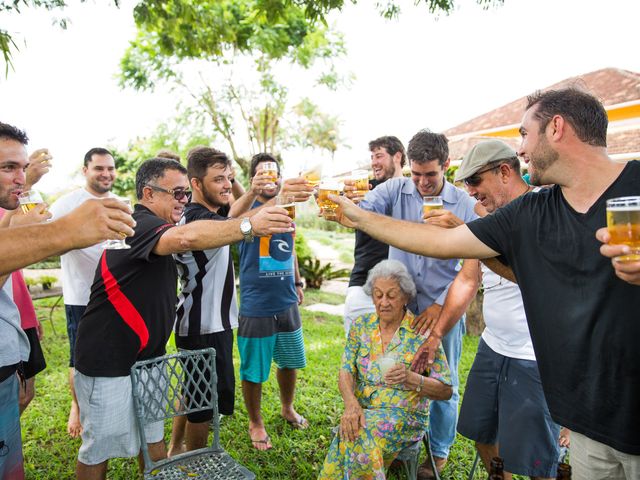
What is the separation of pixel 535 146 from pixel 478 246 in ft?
1.80

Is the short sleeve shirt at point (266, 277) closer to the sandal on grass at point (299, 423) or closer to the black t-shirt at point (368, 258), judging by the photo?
the black t-shirt at point (368, 258)

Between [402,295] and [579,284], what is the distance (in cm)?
160

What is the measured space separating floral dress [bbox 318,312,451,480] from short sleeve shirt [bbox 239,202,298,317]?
1152mm

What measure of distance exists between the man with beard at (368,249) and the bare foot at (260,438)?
4.04ft

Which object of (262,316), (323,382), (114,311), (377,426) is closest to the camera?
(114,311)

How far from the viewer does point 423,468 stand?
384 cm

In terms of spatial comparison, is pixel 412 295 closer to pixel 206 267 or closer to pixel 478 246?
pixel 478 246

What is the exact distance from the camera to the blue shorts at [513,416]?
112 inches

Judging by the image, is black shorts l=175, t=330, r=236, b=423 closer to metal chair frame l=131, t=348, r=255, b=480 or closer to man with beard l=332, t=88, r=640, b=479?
metal chair frame l=131, t=348, r=255, b=480

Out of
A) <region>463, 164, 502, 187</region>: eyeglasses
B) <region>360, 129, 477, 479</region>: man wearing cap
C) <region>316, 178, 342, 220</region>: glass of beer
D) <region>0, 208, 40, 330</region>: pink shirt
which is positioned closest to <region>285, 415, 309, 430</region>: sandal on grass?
<region>360, 129, 477, 479</region>: man wearing cap

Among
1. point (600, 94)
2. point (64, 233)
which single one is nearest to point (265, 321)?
point (64, 233)

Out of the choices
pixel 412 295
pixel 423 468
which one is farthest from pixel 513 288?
pixel 423 468

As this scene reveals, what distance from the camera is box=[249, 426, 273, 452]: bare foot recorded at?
4328 millimetres

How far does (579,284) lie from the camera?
1.99 m
